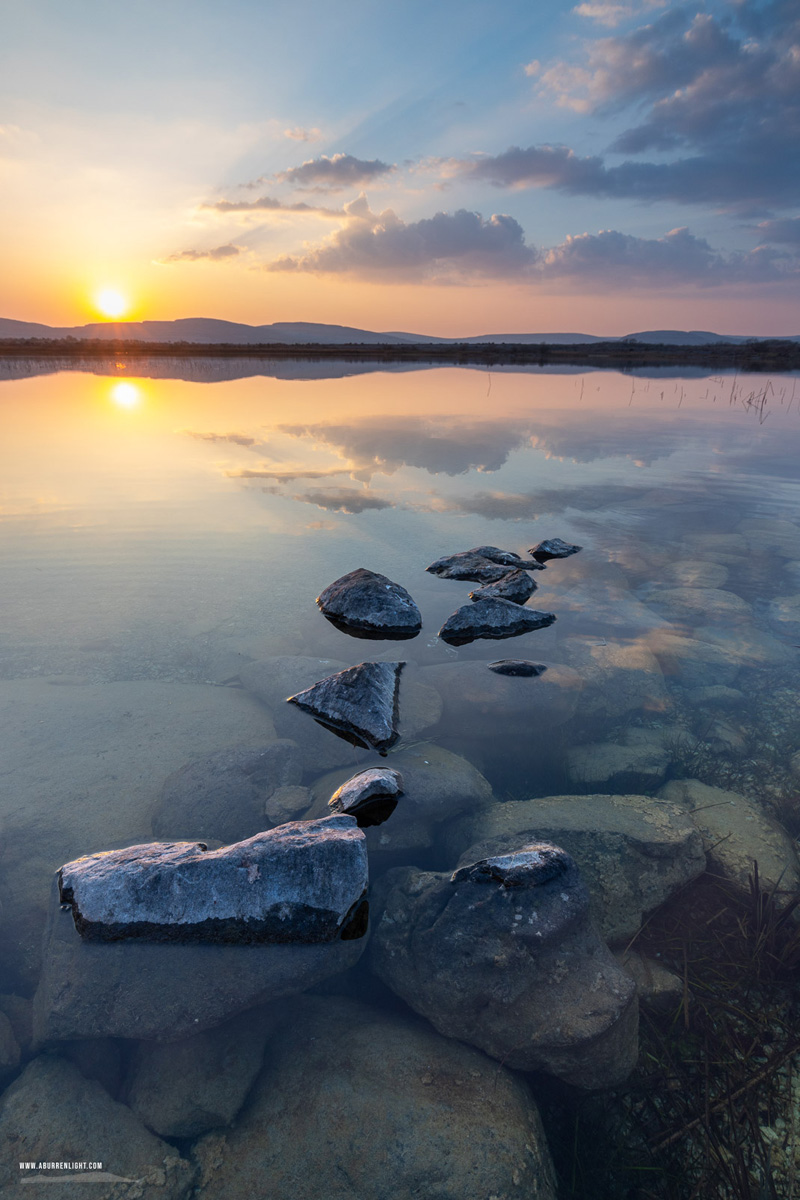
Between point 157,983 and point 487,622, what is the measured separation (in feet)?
20.0

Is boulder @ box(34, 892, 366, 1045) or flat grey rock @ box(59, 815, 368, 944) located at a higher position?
flat grey rock @ box(59, 815, 368, 944)

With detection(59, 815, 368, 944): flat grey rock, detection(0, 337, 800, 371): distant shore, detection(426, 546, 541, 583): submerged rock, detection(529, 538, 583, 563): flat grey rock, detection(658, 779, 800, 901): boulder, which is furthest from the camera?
detection(0, 337, 800, 371): distant shore

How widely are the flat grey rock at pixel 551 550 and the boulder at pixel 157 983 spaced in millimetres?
9009

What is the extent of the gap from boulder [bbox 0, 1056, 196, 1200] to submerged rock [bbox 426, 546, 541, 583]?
8336 mm

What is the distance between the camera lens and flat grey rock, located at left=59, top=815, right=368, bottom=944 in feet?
13.0

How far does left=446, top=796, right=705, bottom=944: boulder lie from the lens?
14.8ft

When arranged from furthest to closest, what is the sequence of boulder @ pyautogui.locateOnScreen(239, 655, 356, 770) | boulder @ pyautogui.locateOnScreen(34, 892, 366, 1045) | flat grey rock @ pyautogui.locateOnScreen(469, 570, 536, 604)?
1. flat grey rock @ pyautogui.locateOnScreen(469, 570, 536, 604)
2. boulder @ pyautogui.locateOnScreen(239, 655, 356, 770)
3. boulder @ pyautogui.locateOnScreen(34, 892, 366, 1045)

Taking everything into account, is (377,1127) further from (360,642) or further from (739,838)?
(360,642)

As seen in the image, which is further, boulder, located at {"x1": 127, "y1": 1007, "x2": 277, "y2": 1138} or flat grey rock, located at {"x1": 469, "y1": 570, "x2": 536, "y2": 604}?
flat grey rock, located at {"x1": 469, "y1": 570, "x2": 536, "y2": 604}

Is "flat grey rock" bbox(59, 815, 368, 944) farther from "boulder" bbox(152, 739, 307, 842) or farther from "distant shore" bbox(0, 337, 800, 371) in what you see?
"distant shore" bbox(0, 337, 800, 371)

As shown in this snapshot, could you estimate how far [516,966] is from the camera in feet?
12.7

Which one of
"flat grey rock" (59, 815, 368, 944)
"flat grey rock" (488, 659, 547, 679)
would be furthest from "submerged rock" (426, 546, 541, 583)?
"flat grey rock" (59, 815, 368, 944)

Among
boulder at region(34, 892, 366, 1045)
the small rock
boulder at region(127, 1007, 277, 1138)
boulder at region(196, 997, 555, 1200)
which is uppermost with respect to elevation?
the small rock

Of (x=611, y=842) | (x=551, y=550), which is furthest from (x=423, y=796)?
(x=551, y=550)
